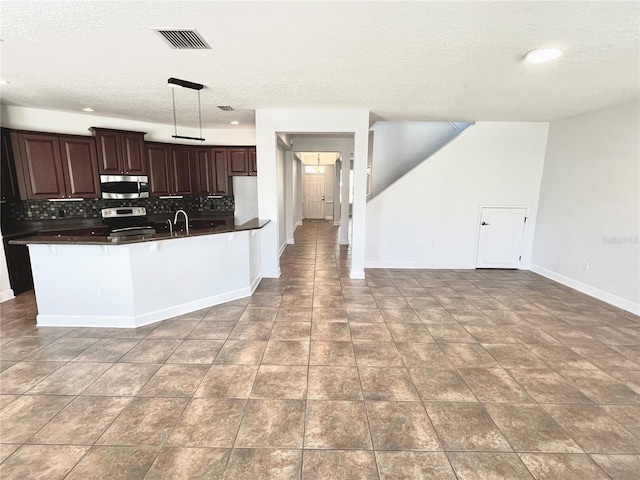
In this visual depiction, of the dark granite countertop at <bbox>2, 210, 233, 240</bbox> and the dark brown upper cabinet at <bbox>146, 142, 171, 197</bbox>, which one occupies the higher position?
the dark brown upper cabinet at <bbox>146, 142, 171, 197</bbox>

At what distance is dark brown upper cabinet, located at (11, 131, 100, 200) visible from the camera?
4.31m

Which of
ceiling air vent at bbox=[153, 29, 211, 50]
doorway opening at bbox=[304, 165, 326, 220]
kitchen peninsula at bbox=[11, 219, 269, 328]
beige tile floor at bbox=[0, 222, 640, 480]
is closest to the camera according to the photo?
beige tile floor at bbox=[0, 222, 640, 480]

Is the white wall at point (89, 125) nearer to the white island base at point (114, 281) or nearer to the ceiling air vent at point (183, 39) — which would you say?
the white island base at point (114, 281)

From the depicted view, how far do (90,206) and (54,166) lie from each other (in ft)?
2.57

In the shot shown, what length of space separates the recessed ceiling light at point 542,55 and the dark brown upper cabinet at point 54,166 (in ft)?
18.9

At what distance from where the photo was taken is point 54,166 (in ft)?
14.9

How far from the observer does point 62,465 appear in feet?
5.38

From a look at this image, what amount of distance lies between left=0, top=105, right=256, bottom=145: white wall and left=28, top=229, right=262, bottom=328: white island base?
2712mm

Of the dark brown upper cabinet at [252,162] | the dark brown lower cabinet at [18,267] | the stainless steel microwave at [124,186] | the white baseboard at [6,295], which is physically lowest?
the white baseboard at [6,295]

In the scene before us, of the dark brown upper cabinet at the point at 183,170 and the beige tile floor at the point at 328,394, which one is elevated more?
the dark brown upper cabinet at the point at 183,170

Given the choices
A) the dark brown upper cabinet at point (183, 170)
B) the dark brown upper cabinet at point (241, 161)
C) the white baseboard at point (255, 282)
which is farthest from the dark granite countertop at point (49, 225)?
the white baseboard at point (255, 282)

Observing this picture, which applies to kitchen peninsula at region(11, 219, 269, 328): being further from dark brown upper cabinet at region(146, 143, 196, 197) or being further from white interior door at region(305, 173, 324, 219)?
white interior door at region(305, 173, 324, 219)

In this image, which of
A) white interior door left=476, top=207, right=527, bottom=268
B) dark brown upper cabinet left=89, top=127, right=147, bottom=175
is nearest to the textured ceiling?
dark brown upper cabinet left=89, top=127, right=147, bottom=175

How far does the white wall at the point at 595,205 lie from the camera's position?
3.76 m
